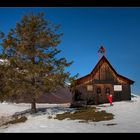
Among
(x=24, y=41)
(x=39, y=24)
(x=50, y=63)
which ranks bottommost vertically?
(x=50, y=63)

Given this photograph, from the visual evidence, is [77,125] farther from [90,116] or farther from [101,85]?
[101,85]

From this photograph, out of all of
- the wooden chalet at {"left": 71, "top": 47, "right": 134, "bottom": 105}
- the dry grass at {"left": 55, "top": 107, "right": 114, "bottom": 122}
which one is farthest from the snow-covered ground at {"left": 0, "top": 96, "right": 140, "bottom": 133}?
the wooden chalet at {"left": 71, "top": 47, "right": 134, "bottom": 105}

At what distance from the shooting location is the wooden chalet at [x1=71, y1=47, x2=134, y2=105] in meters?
31.4

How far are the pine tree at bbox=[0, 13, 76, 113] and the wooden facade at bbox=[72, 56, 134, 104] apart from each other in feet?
31.9

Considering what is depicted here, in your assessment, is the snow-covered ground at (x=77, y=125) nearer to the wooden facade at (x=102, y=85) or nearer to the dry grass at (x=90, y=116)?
the dry grass at (x=90, y=116)

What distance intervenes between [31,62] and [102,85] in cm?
1322

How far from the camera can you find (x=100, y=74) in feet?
106

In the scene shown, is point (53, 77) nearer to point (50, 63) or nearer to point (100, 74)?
point (50, 63)

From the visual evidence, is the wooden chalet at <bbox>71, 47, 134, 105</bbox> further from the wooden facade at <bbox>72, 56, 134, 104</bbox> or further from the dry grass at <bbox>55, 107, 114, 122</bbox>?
the dry grass at <bbox>55, 107, 114, 122</bbox>
